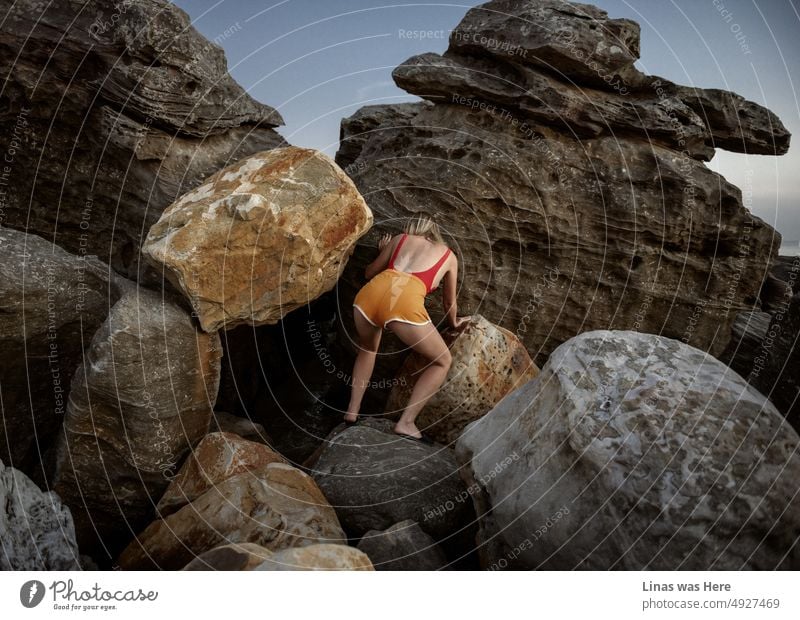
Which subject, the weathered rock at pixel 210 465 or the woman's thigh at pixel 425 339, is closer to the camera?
the weathered rock at pixel 210 465

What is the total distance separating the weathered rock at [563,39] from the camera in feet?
19.7

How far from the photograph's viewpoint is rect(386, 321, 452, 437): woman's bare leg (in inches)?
224

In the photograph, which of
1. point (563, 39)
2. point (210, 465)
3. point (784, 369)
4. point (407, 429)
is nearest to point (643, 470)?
point (784, 369)

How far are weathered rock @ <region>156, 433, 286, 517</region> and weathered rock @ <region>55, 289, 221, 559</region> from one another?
0.19 meters

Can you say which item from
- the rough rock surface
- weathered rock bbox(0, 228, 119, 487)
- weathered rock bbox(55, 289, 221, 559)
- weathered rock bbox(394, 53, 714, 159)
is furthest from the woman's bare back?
weathered rock bbox(0, 228, 119, 487)

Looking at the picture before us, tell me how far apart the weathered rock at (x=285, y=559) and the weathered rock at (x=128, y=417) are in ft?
5.63

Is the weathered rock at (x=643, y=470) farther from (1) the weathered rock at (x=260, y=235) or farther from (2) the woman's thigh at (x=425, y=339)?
(1) the weathered rock at (x=260, y=235)

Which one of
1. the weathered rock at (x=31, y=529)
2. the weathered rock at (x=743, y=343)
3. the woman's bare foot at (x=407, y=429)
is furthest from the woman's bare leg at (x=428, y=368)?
the weathered rock at (x=743, y=343)

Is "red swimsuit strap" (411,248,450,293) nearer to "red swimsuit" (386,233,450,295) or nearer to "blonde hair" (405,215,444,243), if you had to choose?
"red swimsuit" (386,233,450,295)

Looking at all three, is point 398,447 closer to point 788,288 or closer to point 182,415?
point 182,415

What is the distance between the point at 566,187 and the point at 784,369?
2491mm

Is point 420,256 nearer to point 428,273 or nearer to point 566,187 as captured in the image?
point 428,273

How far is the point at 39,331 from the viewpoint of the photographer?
194 inches

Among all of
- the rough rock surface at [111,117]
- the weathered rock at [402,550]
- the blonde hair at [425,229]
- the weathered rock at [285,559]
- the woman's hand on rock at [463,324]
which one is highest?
the rough rock surface at [111,117]
